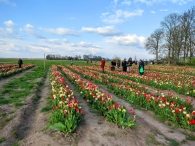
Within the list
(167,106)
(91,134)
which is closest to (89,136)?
(91,134)

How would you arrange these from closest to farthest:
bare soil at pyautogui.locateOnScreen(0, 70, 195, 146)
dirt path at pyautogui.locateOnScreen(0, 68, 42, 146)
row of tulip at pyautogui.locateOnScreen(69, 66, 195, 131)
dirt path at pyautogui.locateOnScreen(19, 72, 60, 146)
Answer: dirt path at pyautogui.locateOnScreen(19, 72, 60, 146), bare soil at pyautogui.locateOnScreen(0, 70, 195, 146), dirt path at pyautogui.locateOnScreen(0, 68, 42, 146), row of tulip at pyautogui.locateOnScreen(69, 66, 195, 131)

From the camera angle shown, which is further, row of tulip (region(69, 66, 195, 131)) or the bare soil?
row of tulip (region(69, 66, 195, 131))

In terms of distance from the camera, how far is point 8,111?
6.92 metres

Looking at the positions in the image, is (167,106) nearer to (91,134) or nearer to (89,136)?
(91,134)

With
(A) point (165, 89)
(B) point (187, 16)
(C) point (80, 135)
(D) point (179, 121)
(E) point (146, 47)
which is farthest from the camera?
(E) point (146, 47)

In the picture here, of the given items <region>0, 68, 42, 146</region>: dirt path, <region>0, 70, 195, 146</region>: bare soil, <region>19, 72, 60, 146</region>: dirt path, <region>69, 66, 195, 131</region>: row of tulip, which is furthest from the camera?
<region>69, 66, 195, 131</region>: row of tulip

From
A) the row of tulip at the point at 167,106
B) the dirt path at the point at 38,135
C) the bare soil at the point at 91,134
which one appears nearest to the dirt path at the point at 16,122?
the bare soil at the point at 91,134

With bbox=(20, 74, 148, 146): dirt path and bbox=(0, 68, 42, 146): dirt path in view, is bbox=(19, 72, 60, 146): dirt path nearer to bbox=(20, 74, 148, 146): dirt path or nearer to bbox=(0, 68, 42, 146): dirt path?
bbox=(20, 74, 148, 146): dirt path

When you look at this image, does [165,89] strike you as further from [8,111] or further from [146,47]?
[146,47]

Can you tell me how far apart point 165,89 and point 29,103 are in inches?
348

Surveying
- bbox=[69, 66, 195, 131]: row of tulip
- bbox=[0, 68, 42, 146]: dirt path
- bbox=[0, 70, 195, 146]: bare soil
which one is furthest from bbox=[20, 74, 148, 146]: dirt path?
bbox=[69, 66, 195, 131]: row of tulip

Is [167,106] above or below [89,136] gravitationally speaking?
above

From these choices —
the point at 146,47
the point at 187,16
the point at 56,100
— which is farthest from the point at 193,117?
the point at 146,47

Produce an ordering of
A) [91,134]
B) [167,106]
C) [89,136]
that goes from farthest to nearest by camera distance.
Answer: [167,106]
[91,134]
[89,136]
